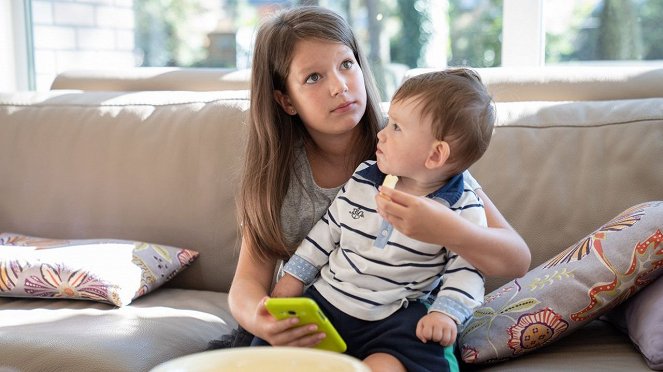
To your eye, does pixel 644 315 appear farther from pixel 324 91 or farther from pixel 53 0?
pixel 53 0

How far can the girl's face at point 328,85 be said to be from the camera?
1771 mm

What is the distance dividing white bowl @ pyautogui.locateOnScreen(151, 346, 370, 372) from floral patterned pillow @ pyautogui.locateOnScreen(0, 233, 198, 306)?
103cm

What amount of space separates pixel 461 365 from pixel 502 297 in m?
0.17

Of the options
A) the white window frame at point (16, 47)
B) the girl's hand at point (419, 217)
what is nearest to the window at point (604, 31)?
the girl's hand at point (419, 217)

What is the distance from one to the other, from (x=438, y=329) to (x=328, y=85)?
550 mm

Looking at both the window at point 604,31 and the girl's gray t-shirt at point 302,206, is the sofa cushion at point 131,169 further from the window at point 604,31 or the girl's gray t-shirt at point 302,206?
the window at point 604,31

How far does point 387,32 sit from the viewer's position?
312 cm

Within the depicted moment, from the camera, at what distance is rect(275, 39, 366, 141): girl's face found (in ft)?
5.81

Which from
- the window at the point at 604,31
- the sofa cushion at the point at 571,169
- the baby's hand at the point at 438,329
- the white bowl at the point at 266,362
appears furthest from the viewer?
the window at the point at 604,31

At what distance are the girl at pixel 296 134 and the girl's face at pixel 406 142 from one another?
17 cm

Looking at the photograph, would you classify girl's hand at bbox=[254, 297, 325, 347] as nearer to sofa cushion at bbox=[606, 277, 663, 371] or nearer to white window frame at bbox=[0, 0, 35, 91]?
sofa cushion at bbox=[606, 277, 663, 371]

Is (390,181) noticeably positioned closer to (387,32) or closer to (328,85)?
(328,85)

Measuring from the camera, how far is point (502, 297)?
5.91 ft

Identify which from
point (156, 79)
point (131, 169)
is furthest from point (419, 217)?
point (156, 79)
